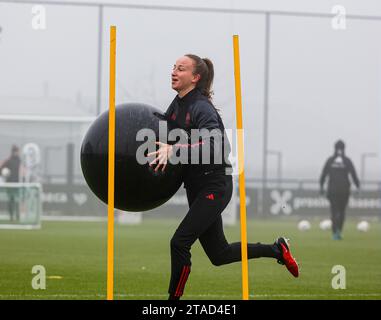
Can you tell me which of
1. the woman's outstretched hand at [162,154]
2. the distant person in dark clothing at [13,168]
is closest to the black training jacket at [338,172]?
the distant person in dark clothing at [13,168]

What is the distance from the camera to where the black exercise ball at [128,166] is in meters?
7.68

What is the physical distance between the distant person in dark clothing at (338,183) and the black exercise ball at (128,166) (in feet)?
43.7

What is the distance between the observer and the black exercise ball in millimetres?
7676

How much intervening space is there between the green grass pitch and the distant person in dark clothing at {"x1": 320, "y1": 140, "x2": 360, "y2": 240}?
1.65 ft

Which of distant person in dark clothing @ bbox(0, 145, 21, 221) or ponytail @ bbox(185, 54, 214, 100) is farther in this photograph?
distant person in dark clothing @ bbox(0, 145, 21, 221)

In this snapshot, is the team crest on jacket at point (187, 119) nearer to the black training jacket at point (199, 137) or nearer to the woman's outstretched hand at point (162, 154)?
the black training jacket at point (199, 137)

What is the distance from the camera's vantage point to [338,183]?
2150 centimetres

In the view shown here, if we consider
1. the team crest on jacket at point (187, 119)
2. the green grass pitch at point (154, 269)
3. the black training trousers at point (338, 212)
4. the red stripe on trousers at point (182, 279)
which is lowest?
the green grass pitch at point (154, 269)

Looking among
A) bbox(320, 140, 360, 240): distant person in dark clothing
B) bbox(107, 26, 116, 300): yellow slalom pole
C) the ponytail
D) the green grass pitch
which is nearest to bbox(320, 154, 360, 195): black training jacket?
bbox(320, 140, 360, 240): distant person in dark clothing

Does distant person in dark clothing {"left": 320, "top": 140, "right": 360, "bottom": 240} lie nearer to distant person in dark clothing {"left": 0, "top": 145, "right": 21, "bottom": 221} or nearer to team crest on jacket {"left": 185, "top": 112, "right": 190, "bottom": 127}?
distant person in dark clothing {"left": 0, "top": 145, "right": 21, "bottom": 221}

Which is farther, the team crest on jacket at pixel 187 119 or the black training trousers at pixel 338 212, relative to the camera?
the black training trousers at pixel 338 212

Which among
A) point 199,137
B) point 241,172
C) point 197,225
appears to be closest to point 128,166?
point 199,137

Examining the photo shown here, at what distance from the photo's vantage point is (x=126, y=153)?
25.1 feet

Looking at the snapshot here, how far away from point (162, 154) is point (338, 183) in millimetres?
14418
